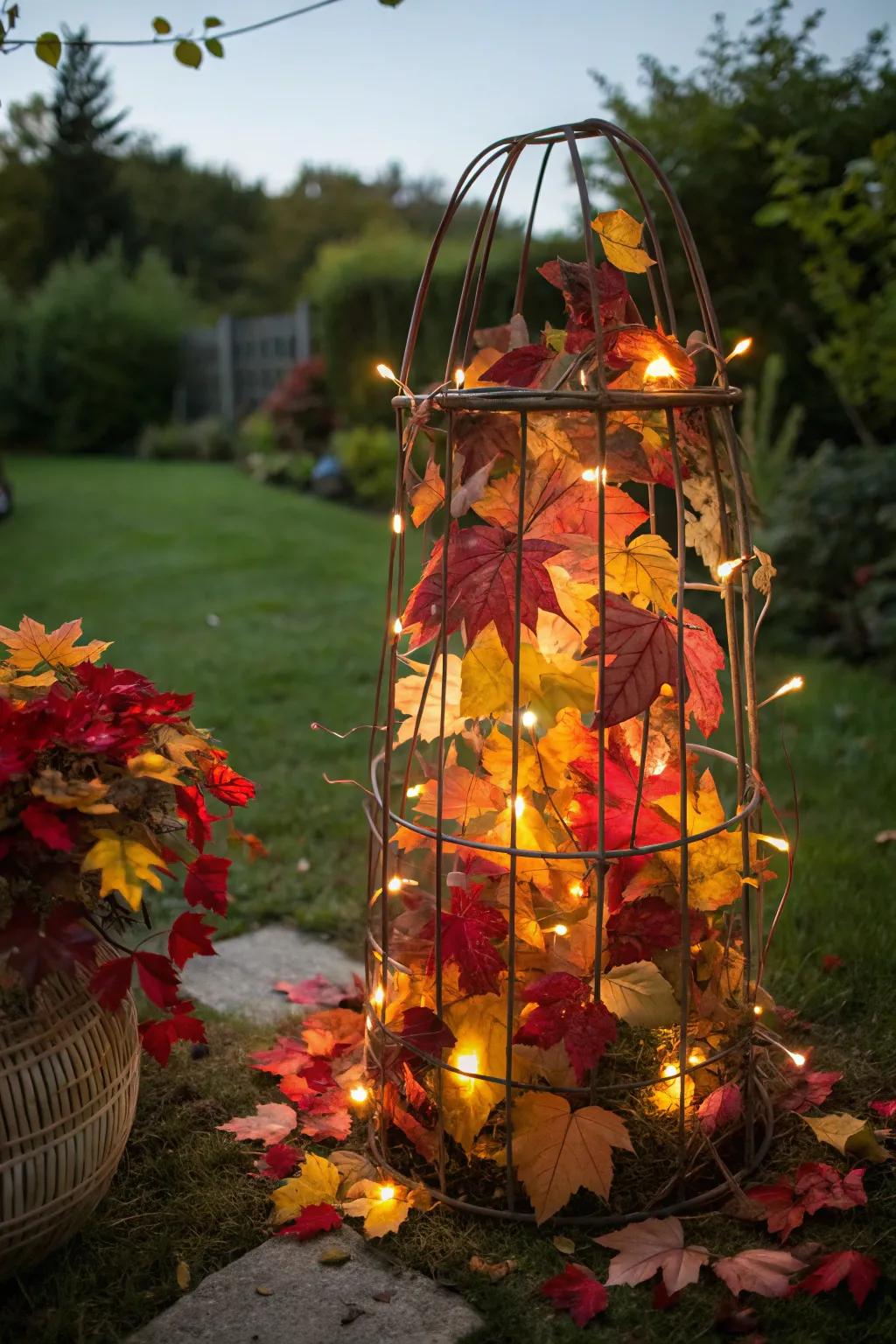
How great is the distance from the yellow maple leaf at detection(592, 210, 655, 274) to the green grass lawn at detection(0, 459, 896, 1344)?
0.79m

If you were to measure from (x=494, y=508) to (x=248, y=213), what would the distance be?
35.2 metres

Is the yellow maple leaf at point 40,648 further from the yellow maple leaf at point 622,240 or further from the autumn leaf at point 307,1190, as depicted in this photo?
the yellow maple leaf at point 622,240

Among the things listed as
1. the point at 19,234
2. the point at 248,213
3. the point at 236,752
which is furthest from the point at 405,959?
the point at 248,213

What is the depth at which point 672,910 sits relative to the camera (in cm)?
184

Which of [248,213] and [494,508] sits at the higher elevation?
[248,213]

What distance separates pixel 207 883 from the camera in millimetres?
1640

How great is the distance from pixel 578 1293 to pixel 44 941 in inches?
35.4

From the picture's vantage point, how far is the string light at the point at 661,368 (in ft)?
5.50

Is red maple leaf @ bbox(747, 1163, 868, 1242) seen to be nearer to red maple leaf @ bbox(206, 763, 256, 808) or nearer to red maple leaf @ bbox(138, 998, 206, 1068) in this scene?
red maple leaf @ bbox(138, 998, 206, 1068)

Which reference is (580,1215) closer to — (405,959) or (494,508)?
(405,959)

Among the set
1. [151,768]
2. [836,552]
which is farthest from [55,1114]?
[836,552]

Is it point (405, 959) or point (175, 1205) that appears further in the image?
point (405, 959)

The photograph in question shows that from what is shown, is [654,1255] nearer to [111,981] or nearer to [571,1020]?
[571,1020]

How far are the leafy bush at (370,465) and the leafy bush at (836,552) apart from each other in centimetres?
496
